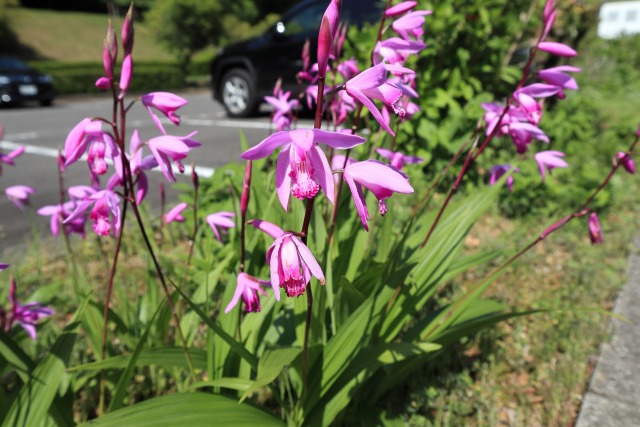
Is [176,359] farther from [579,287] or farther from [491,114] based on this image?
[579,287]

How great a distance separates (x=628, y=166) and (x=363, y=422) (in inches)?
49.7

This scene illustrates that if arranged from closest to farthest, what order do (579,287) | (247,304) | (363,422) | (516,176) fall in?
(247,304) < (363,422) < (579,287) < (516,176)

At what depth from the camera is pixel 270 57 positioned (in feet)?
27.4

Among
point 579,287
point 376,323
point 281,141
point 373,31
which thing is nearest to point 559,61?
point 373,31

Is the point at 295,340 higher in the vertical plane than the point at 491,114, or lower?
lower

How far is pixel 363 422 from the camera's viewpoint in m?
1.52

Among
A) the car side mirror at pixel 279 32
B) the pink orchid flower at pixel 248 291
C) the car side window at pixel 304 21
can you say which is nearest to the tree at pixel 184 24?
the car side mirror at pixel 279 32

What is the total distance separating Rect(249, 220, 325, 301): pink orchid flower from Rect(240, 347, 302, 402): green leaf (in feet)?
0.72

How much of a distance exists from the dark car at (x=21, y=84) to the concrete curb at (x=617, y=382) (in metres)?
14.8

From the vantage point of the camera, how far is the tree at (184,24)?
22.3 metres

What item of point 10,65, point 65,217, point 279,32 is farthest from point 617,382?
point 10,65

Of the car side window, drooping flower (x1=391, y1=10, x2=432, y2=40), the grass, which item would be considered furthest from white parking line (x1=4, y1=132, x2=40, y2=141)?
the grass

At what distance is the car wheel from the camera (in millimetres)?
8922

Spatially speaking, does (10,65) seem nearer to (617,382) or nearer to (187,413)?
(187,413)
